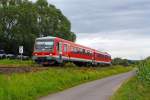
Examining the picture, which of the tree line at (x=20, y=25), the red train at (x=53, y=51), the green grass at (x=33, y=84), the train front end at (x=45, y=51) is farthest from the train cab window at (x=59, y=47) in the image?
the tree line at (x=20, y=25)

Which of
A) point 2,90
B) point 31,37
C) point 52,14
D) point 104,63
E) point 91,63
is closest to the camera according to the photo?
point 2,90

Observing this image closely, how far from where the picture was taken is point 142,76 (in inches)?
1206

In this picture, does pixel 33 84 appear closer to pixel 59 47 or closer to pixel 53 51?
pixel 53 51

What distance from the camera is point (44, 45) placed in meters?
45.1

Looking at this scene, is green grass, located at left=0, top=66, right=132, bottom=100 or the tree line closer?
green grass, located at left=0, top=66, right=132, bottom=100

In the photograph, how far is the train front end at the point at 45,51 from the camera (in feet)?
144

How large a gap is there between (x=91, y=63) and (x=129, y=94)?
40534mm

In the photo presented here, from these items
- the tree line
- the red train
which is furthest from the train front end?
the tree line

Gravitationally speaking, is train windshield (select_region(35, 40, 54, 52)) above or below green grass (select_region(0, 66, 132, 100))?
above

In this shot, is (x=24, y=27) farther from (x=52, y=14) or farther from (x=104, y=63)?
(x=104, y=63)

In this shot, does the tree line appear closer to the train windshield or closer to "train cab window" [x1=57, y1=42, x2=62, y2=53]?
the train windshield

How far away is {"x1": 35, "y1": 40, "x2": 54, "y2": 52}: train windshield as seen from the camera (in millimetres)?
44375

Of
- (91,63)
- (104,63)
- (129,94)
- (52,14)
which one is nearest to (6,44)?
(52,14)

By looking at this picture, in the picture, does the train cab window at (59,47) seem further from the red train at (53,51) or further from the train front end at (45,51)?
the train front end at (45,51)
